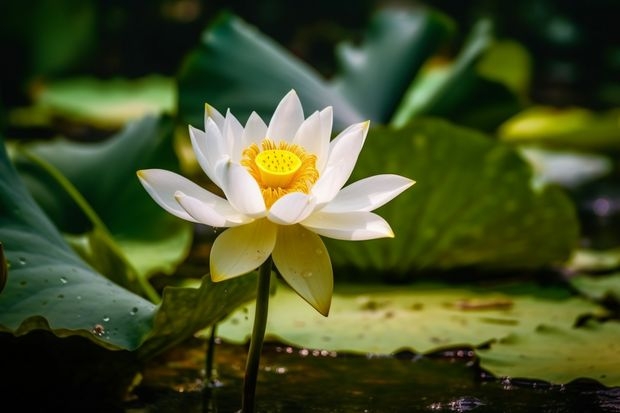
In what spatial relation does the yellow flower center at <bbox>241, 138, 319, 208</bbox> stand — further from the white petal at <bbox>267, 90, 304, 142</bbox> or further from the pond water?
the pond water

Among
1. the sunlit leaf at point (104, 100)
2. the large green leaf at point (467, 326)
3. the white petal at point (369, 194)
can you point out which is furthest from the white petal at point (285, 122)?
the sunlit leaf at point (104, 100)

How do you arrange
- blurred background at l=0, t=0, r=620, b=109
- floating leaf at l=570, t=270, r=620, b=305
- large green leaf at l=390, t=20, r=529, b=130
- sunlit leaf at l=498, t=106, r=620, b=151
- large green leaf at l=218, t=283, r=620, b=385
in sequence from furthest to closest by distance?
1. blurred background at l=0, t=0, r=620, b=109
2. sunlit leaf at l=498, t=106, r=620, b=151
3. large green leaf at l=390, t=20, r=529, b=130
4. floating leaf at l=570, t=270, r=620, b=305
5. large green leaf at l=218, t=283, r=620, b=385

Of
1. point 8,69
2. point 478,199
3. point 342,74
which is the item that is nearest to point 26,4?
point 8,69

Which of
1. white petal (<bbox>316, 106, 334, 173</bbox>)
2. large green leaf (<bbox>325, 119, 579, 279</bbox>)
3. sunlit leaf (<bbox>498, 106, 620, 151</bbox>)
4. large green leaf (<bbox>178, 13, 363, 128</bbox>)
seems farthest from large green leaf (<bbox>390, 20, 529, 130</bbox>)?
white petal (<bbox>316, 106, 334, 173</bbox>)

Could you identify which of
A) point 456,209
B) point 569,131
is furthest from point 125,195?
point 569,131

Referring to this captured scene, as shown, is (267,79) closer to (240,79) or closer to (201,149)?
(240,79)
